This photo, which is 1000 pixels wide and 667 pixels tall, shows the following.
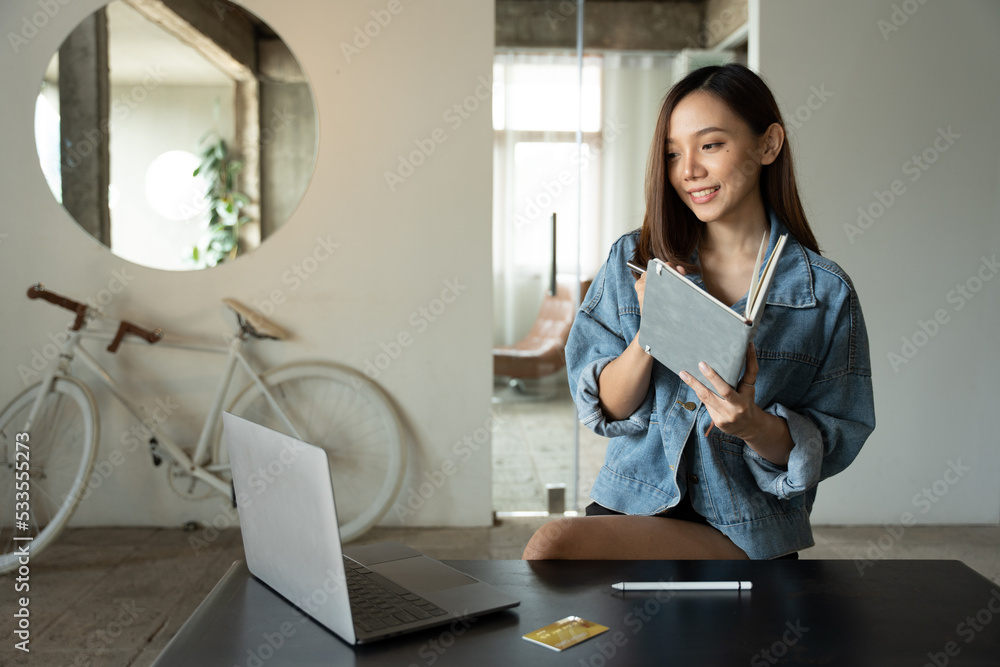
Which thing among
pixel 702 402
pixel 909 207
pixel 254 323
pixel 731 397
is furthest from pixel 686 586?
pixel 909 207

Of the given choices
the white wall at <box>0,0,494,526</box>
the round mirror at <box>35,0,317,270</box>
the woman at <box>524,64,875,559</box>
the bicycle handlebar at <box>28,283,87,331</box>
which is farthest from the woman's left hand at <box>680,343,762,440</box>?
the bicycle handlebar at <box>28,283,87,331</box>

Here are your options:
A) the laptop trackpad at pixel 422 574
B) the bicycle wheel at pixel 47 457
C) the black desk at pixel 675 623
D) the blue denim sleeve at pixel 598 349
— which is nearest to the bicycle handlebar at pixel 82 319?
the bicycle wheel at pixel 47 457

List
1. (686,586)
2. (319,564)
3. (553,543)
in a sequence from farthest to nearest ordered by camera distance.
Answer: (553,543), (686,586), (319,564)

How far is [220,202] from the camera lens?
2918 mm

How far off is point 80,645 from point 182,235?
1.44 metres

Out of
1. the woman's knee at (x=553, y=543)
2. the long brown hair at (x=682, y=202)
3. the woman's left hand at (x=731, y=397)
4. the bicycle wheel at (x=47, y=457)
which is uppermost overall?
the long brown hair at (x=682, y=202)

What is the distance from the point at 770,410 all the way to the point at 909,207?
212cm

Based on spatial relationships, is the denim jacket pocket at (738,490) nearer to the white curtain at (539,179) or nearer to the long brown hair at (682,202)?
the long brown hair at (682,202)

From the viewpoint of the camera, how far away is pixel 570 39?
3105 mm

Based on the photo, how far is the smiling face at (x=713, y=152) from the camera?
1.35 m

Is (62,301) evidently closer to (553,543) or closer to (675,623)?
(553,543)

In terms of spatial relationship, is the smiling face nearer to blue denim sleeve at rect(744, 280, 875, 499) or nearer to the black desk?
blue denim sleeve at rect(744, 280, 875, 499)

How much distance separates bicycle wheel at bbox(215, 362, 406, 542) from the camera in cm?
288

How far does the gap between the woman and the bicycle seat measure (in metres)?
1.69
